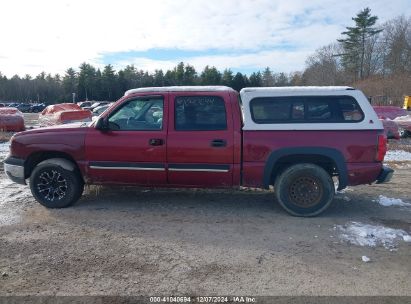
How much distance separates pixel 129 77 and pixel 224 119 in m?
89.5

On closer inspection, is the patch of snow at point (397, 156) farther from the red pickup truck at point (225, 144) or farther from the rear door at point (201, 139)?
the rear door at point (201, 139)

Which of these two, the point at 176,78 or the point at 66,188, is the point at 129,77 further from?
the point at 66,188

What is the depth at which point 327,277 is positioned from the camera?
3807 mm

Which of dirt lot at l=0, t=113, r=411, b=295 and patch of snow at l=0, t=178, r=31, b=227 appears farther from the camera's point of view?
patch of snow at l=0, t=178, r=31, b=227

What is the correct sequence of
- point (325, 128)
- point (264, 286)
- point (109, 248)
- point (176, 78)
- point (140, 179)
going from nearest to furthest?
point (264, 286) → point (109, 248) → point (325, 128) → point (140, 179) → point (176, 78)

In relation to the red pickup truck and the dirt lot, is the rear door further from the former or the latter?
the dirt lot

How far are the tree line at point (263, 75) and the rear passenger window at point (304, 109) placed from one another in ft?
176

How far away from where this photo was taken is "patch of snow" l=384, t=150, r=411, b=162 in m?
11.0

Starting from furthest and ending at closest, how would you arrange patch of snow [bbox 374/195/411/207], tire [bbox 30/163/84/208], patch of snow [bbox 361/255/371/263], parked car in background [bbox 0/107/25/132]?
parked car in background [bbox 0/107/25/132] → patch of snow [bbox 374/195/411/207] → tire [bbox 30/163/84/208] → patch of snow [bbox 361/255/371/263]

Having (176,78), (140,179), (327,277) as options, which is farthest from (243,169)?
(176,78)

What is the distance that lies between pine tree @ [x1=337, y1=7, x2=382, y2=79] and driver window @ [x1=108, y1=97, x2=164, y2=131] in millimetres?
72915

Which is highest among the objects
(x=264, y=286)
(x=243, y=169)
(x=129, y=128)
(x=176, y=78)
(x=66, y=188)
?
(x=176, y=78)

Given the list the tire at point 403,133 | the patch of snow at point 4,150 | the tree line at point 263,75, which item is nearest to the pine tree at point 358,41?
the tree line at point 263,75

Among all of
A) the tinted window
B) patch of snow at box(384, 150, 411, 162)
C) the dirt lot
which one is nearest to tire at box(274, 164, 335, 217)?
the dirt lot
